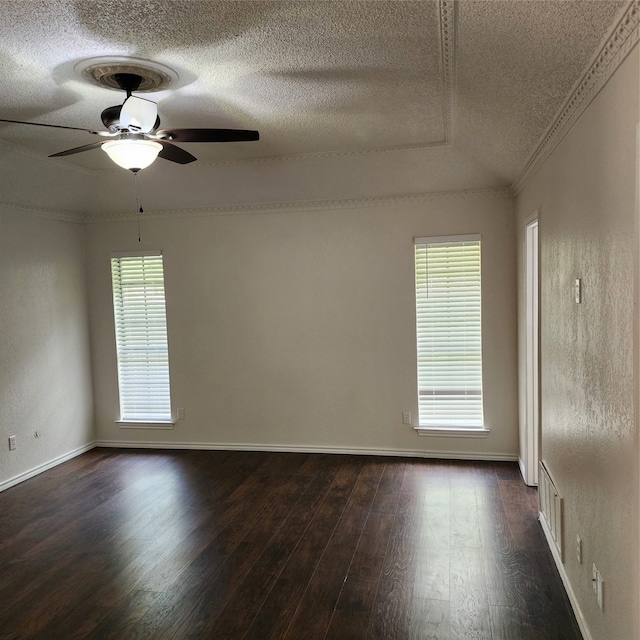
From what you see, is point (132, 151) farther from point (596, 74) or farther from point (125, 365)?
point (125, 365)

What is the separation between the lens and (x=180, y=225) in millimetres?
5855

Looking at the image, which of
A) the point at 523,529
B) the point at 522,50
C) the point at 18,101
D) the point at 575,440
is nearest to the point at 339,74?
the point at 522,50

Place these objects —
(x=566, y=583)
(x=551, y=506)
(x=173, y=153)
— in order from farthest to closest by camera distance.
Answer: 1. (x=551, y=506)
2. (x=173, y=153)
3. (x=566, y=583)

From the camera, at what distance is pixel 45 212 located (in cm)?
549

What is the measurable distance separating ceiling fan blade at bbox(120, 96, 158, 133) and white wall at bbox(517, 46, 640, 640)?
80.8 inches

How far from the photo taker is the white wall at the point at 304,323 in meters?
5.27

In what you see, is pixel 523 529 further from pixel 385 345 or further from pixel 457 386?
pixel 385 345

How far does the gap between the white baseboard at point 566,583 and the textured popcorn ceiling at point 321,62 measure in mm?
2486

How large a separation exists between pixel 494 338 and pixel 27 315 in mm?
4455

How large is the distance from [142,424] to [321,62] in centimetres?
456

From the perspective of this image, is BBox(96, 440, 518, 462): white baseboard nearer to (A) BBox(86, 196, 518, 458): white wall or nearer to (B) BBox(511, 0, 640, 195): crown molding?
(A) BBox(86, 196, 518, 458): white wall

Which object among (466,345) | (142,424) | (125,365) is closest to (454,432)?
(466,345)

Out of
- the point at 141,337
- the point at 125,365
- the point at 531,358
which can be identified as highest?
the point at 141,337

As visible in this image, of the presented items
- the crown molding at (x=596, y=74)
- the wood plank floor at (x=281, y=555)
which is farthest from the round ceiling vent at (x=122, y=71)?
the wood plank floor at (x=281, y=555)
